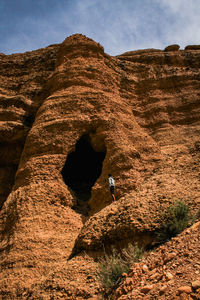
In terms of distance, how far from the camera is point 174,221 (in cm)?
471

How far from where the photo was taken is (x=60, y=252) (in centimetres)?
670

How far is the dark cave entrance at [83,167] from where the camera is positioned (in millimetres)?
10836

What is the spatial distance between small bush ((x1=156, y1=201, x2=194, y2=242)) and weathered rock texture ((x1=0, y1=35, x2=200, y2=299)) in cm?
25

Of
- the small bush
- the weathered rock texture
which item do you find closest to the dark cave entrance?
the weathered rock texture

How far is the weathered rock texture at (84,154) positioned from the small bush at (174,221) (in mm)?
254

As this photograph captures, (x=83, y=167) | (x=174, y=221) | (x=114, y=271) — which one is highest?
(x=83, y=167)

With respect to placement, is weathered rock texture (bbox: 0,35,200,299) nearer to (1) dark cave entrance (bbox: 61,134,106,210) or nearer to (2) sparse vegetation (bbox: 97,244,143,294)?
(1) dark cave entrance (bbox: 61,134,106,210)

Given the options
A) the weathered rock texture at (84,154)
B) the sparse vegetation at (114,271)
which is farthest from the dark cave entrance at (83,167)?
the sparse vegetation at (114,271)

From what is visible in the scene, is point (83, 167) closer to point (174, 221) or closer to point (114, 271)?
point (174, 221)

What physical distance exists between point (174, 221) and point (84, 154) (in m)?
7.00

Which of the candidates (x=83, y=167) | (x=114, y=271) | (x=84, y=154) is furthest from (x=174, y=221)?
(x=83, y=167)

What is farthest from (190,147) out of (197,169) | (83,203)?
(83,203)

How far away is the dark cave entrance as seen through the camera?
10836mm

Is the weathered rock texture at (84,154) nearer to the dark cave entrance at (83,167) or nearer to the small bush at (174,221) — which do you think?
the dark cave entrance at (83,167)
